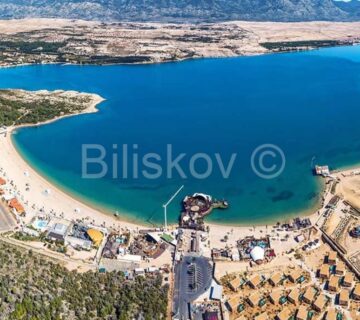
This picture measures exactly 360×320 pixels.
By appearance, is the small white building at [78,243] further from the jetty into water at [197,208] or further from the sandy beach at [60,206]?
the jetty into water at [197,208]

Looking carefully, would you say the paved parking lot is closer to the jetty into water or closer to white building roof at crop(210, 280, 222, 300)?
white building roof at crop(210, 280, 222, 300)

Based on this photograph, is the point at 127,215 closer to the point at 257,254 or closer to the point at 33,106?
the point at 257,254

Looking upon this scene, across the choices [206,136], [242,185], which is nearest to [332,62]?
[206,136]

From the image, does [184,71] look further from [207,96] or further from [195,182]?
[195,182]

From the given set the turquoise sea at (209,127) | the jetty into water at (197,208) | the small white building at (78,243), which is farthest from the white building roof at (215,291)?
the small white building at (78,243)

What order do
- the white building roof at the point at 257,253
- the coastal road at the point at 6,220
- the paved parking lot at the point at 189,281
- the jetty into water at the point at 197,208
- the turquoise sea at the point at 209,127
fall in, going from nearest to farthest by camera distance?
the paved parking lot at the point at 189,281
the white building roof at the point at 257,253
the coastal road at the point at 6,220
the jetty into water at the point at 197,208
the turquoise sea at the point at 209,127

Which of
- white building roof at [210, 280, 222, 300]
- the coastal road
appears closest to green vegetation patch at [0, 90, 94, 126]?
the coastal road
